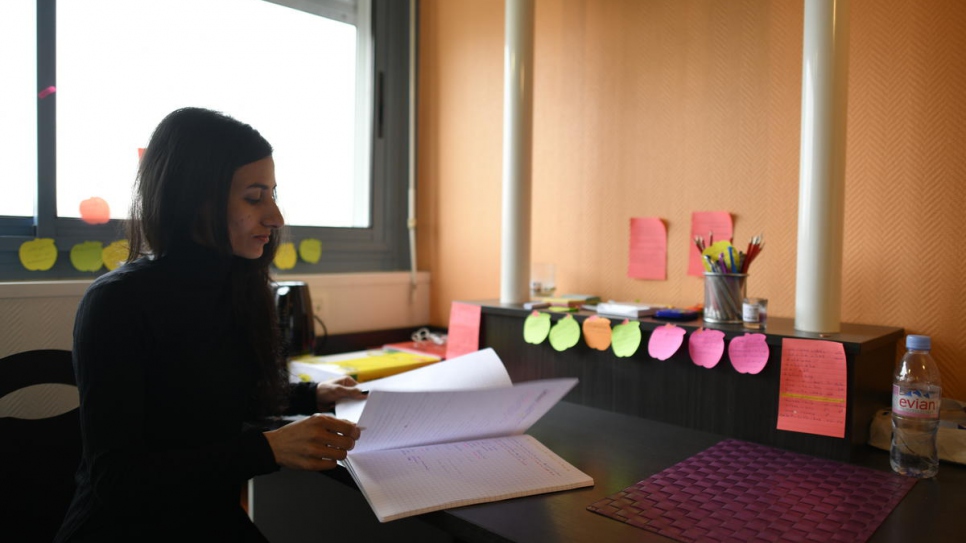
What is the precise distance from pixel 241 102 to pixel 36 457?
42.5 inches

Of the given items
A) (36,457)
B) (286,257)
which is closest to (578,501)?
(36,457)

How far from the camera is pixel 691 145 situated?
150 cm

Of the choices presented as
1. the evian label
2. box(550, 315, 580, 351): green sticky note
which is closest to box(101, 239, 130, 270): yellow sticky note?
box(550, 315, 580, 351): green sticky note

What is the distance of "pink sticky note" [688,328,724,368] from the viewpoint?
1155 millimetres

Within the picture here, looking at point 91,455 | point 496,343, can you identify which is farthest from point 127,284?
point 496,343

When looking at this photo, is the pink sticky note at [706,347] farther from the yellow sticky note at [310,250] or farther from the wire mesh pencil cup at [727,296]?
the yellow sticky note at [310,250]

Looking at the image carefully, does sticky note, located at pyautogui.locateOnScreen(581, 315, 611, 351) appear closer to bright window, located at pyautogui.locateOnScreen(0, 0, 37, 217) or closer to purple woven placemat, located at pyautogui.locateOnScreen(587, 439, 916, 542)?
purple woven placemat, located at pyautogui.locateOnScreen(587, 439, 916, 542)

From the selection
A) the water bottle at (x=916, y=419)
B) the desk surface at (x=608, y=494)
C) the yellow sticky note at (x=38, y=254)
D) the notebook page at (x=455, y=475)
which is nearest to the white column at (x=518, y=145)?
the desk surface at (x=608, y=494)

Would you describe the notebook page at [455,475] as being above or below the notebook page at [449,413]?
below

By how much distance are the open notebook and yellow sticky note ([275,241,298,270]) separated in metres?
0.80

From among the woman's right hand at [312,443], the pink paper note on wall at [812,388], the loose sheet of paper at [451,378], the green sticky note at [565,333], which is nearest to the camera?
the woman's right hand at [312,443]

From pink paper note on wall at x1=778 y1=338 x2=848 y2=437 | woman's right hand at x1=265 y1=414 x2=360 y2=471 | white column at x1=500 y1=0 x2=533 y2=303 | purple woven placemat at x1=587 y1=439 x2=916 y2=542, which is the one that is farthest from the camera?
white column at x1=500 y1=0 x2=533 y2=303

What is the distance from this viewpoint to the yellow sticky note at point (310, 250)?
191 centimetres

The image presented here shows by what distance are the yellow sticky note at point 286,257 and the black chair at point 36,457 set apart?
0.72 metres
